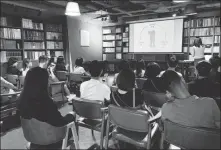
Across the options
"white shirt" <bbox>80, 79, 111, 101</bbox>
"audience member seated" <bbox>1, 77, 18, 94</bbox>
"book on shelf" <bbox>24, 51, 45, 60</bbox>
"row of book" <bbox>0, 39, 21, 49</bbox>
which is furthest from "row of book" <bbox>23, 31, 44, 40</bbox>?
"white shirt" <bbox>80, 79, 111, 101</bbox>

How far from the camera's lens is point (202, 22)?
6969 millimetres

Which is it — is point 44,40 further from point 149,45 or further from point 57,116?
point 57,116

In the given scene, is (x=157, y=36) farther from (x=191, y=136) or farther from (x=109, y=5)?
(x=191, y=136)

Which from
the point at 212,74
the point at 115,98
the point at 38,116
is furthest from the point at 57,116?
the point at 212,74

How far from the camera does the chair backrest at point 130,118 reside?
1.55 metres

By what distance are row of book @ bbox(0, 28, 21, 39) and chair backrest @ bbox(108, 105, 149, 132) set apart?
210 inches

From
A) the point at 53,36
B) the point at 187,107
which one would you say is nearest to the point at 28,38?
the point at 53,36

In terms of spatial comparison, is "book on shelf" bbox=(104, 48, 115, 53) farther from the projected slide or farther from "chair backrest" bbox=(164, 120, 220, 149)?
"chair backrest" bbox=(164, 120, 220, 149)

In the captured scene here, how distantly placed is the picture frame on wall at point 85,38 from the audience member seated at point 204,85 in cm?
672

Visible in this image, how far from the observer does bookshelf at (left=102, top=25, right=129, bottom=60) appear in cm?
909

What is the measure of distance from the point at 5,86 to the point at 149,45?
19.6ft

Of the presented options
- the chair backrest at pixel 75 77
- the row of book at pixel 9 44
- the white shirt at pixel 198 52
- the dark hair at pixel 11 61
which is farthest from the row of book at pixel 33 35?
the white shirt at pixel 198 52

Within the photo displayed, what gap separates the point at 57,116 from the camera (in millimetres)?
1637

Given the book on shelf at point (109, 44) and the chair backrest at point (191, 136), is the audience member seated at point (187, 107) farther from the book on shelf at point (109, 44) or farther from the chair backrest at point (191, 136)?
the book on shelf at point (109, 44)
